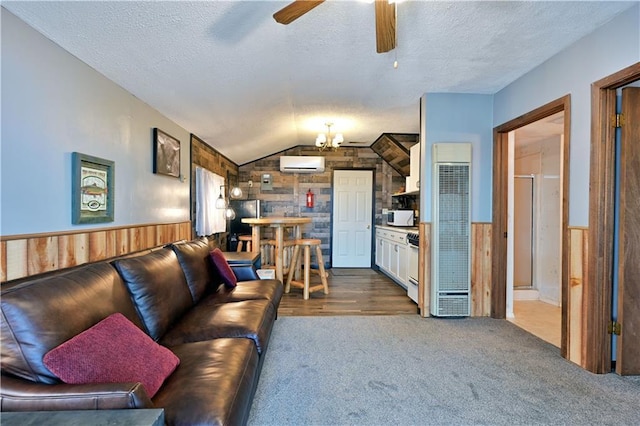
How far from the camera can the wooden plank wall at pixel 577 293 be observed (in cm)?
231

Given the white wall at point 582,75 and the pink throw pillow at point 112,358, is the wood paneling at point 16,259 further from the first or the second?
the white wall at point 582,75

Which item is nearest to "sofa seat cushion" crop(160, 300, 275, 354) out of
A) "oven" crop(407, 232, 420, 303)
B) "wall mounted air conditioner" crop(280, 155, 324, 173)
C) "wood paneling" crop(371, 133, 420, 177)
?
"oven" crop(407, 232, 420, 303)

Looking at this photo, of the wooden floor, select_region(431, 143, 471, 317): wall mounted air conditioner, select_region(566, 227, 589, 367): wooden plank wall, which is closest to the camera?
select_region(566, 227, 589, 367): wooden plank wall

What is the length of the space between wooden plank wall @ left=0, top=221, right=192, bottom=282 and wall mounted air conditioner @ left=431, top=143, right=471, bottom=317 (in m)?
2.89

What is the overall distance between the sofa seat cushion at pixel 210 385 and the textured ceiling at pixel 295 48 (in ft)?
5.97

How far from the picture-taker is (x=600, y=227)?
7.27 ft

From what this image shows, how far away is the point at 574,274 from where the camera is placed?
239cm

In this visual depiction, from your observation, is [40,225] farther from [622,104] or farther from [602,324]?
[622,104]

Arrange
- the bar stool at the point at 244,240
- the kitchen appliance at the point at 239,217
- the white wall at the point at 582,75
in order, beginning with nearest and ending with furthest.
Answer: the white wall at the point at 582,75, the bar stool at the point at 244,240, the kitchen appliance at the point at 239,217

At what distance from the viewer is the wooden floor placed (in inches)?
117

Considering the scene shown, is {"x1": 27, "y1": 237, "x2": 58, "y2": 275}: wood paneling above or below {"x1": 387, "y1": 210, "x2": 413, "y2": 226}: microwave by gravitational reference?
below

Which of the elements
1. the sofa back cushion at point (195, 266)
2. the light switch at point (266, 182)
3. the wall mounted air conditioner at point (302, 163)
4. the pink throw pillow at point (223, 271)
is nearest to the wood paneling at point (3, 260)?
the sofa back cushion at point (195, 266)

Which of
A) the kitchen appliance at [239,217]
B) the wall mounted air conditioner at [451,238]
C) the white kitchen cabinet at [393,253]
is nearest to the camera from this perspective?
the wall mounted air conditioner at [451,238]

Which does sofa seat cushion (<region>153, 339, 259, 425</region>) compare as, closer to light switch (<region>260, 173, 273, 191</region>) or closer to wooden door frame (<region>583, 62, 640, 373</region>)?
wooden door frame (<region>583, 62, 640, 373</region>)
